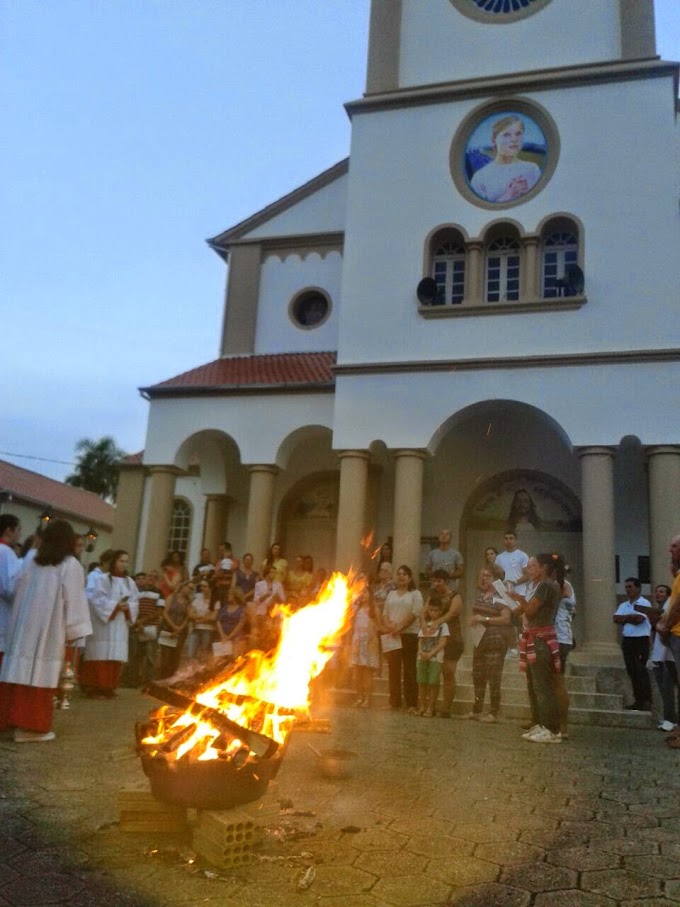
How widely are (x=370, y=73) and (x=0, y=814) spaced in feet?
51.8

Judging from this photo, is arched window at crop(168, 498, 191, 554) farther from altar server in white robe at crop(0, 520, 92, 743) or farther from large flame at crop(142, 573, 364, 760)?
large flame at crop(142, 573, 364, 760)

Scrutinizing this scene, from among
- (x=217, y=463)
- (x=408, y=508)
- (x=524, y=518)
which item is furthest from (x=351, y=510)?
(x=217, y=463)

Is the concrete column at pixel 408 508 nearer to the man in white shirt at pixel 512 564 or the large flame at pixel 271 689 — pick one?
the man in white shirt at pixel 512 564

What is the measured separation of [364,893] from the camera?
3387 millimetres

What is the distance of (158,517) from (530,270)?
8.88 metres

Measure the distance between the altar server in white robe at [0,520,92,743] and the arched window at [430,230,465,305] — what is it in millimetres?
9743

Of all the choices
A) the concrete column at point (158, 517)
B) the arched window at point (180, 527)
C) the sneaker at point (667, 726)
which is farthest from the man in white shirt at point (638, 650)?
the arched window at point (180, 527)

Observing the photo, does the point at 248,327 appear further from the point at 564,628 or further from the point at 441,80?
the point at 564,628

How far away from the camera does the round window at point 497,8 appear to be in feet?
50.5

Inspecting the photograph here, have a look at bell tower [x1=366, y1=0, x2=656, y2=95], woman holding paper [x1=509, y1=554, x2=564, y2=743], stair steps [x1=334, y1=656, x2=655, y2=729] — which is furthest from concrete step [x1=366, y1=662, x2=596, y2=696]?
bell tower [x1=366, y1=0, x2=656, y2=95]

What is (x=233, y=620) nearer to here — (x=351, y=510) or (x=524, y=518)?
(x=351, y=510)

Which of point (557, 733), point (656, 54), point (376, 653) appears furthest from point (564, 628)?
point (656, 54)

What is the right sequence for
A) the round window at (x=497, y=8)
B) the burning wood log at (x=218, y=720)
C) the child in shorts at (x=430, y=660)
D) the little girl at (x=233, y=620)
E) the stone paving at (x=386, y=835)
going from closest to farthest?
1. the stone paving at (x=386, y=835)
2. the burning wood log at (x=218, y=720)
3. the child in shorts at (x=430, y=660)
4. the little girl at (x=233, y=620)
5. the round window at (x=497, y=8)

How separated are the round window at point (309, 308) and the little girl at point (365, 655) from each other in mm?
9486
